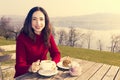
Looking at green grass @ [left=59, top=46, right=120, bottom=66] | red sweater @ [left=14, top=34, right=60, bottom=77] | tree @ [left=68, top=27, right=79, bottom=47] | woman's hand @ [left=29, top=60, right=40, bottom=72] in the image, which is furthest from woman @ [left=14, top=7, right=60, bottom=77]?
tree @ [left=68, top=27, right=79, bottom=47]

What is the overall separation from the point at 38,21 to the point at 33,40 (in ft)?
1.01

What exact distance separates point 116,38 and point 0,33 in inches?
1159

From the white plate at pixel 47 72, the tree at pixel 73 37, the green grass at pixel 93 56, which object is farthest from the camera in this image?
the tree at pixel 73 37

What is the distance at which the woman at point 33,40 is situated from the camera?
9.69 ft

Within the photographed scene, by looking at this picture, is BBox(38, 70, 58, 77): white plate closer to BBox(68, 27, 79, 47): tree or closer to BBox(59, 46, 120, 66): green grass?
BBox(59, 46, 120, 66): green grass

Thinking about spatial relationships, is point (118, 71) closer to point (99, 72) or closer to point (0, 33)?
point (99, 72)

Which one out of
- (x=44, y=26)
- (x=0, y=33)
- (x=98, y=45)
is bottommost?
(x=98, y=45)

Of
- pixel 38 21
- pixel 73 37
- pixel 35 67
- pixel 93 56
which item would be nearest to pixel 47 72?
pixel 35 67

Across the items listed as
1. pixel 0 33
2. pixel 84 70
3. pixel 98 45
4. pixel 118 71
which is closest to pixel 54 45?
pixel 84 70

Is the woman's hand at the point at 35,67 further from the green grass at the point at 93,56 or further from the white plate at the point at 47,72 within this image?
the green grass at the point at 93,56

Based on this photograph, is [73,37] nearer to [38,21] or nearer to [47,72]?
[38,21]

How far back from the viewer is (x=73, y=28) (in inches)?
2274

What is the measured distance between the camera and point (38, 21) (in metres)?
2.95

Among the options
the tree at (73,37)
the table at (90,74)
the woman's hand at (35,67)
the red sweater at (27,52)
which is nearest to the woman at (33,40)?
the red sweater at (27,52)
